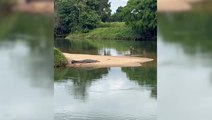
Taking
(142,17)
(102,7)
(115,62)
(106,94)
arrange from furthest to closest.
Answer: (102,7) → (142,17) → (115,62) → (106,94)

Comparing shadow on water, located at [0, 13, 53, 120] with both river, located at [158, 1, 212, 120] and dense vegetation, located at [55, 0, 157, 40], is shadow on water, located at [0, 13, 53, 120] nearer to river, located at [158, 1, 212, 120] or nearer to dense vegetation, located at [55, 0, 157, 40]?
river, located at [158, 1, 212, 120]

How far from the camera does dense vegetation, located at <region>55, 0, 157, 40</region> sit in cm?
2200

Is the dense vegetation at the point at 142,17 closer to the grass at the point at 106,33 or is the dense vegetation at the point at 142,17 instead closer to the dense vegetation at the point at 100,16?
the dense vegetation at the point at 100,16

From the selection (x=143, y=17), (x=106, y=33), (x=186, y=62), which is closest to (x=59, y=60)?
(x=143, y=17)

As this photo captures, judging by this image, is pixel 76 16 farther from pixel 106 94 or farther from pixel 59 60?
pixel 106 94

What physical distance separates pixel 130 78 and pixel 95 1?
18097 millimetres

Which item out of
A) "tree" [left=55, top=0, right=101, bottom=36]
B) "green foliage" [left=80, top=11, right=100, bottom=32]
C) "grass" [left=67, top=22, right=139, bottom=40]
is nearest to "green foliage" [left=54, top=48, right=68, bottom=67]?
"tree" [left=55, top=0, right=101, bottom=36]

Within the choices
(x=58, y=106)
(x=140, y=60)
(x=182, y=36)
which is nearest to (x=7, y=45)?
(x=182, y=36)

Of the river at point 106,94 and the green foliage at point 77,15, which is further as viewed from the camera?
the green foliage at point 77,15

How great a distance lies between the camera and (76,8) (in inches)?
1023

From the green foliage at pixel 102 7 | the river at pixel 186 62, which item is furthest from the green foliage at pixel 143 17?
the river at pixel 186 62

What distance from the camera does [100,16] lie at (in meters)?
28.2

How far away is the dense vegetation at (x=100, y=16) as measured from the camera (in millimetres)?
22000

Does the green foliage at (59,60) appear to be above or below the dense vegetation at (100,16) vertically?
below
